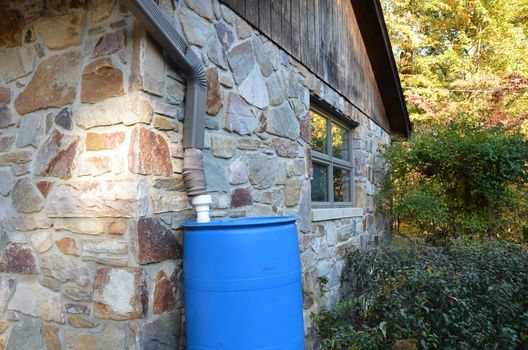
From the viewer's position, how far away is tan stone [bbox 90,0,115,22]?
6.89 ft

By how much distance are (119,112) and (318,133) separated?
2.96 m

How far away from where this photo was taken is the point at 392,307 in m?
3.20

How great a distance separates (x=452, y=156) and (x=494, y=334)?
4162 millimetres

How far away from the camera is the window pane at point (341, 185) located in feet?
17.4

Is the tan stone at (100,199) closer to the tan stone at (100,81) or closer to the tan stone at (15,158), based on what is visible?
the tan stone at (15,158)

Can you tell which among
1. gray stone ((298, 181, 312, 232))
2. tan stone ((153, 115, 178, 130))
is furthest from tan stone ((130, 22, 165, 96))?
gray stone ((298, 181, 312, 232))

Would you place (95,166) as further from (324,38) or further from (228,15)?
(324,38)

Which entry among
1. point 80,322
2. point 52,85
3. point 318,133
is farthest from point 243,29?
point 80,322

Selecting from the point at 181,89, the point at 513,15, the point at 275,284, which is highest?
the point at 513,15

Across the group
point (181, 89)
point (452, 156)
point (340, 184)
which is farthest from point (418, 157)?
point (181, 89)

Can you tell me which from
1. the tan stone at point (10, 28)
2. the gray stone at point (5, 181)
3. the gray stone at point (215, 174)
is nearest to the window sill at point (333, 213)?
the gray stone at point (215, 174)

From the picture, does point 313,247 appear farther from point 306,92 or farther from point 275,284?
point 275,284

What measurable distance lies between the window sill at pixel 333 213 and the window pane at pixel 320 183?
0.68 feet

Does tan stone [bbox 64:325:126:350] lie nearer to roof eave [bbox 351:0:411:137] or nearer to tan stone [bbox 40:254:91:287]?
tan stone [bbox 40:254:91:287]
